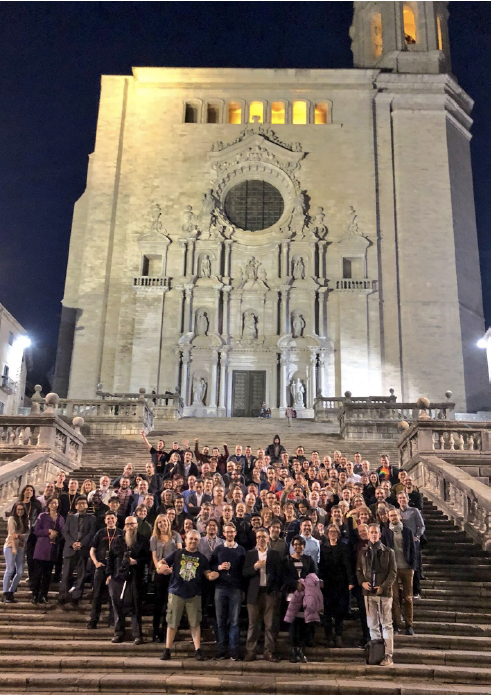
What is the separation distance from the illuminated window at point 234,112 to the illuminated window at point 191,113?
1.64 metres

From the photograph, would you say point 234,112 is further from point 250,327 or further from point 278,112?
point 250,327

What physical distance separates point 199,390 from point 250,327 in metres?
3.49

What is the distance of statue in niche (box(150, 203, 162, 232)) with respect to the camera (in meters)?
31.0

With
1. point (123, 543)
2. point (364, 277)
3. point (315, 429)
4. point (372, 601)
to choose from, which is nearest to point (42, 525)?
point (123, 543)

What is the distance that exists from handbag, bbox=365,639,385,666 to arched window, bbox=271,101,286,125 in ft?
96.6

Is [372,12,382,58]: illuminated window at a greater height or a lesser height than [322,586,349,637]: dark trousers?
greater

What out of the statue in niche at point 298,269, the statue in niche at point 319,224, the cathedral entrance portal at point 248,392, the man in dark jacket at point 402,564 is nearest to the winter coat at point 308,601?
the man in dark jacket at point 402,564

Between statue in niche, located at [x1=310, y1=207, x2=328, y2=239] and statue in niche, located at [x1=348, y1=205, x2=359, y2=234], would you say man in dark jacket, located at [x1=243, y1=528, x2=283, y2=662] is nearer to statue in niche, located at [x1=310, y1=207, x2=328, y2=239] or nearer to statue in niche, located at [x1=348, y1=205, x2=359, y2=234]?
statue in niche, located at [x1=310, y1=207, x2=328, y2=239]

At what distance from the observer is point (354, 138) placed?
107 feet

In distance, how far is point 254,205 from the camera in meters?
32.2

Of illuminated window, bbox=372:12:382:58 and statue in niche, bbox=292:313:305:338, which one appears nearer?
statue in niche, bbox=292:313:305:338

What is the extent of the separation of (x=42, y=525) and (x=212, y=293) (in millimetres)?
21517

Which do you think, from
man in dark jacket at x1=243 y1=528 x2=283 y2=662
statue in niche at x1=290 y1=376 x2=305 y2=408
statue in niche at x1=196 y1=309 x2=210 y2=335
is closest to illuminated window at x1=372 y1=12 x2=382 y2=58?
statue in niche at x1=196 y1=309 x2=210 y2=335

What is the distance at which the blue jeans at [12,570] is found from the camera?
360 inches
